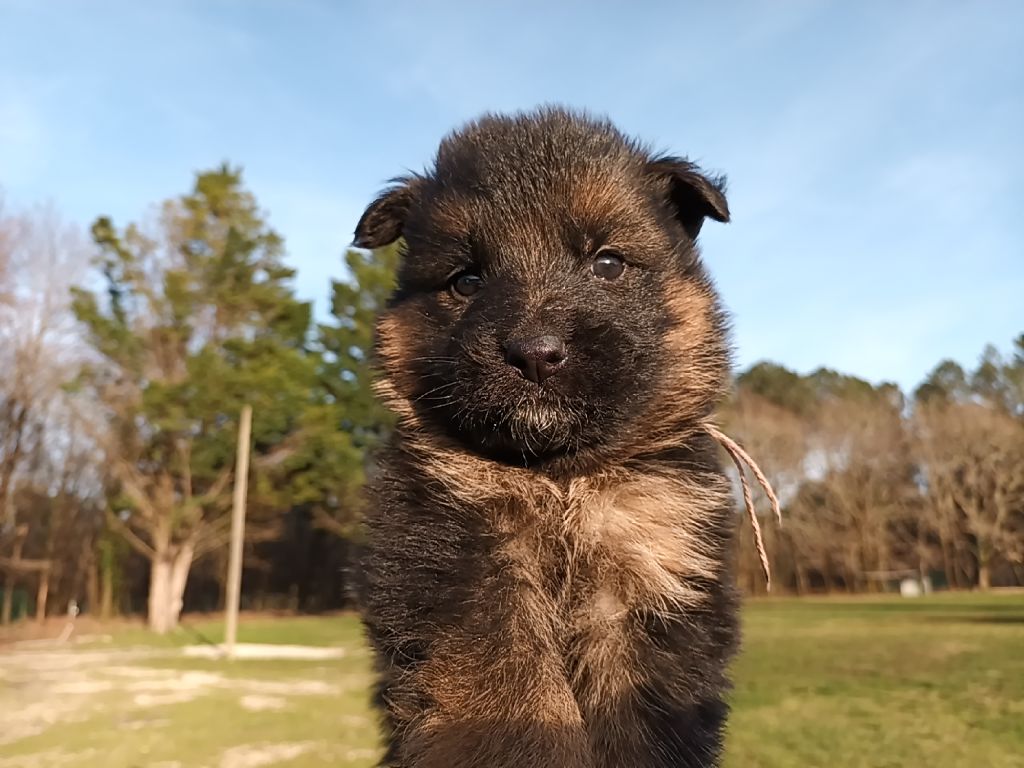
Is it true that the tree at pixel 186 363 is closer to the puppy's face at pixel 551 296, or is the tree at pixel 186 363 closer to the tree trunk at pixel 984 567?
the puppy's face at pixel 551 296

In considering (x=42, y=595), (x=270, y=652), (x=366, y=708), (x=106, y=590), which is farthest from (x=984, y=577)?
(x=42, y=595)

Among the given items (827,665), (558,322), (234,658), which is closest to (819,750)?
(558,322)

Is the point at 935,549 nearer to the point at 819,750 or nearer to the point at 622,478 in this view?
the point at 819,750

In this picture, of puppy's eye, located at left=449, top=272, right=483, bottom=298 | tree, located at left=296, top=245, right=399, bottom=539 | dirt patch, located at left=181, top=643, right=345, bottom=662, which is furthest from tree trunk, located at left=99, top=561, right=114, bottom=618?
puppy's eye, located at left=449, top=272, right=483, bottom=298

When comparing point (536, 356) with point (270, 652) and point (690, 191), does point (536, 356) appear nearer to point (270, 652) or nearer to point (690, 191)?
point (690, 191)

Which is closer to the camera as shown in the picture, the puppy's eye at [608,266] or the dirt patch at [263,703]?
the puppy's eye at [608,266]

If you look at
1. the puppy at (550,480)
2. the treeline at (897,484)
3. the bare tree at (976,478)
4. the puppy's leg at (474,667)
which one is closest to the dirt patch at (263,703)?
the puppy at (550,480)
